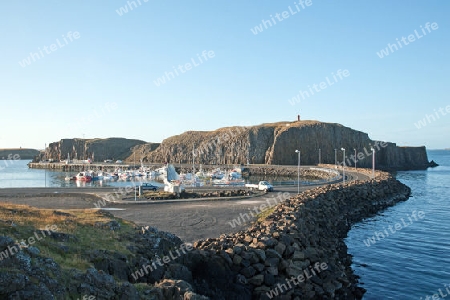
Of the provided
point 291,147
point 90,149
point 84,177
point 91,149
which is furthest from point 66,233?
Answer: point 90,149

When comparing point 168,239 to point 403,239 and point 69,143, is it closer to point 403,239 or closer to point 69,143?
point 403,239

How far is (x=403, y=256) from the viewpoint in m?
23.4

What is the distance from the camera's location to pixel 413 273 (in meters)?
20.3

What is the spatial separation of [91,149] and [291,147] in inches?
4146

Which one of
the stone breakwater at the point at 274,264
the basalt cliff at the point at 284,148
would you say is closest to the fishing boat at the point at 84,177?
the basalt cliff at the point at 284,148

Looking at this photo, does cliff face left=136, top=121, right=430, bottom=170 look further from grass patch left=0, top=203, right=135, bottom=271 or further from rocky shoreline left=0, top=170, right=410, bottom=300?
grass patch left=0, top=203, right=135, bottom=271

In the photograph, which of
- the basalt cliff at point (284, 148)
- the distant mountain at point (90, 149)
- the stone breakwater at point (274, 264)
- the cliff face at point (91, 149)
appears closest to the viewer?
the stone breakwater at point (274, 264)

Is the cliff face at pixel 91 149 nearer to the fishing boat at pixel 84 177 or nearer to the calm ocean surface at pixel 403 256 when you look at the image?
the fishing boat at pixel 84 177

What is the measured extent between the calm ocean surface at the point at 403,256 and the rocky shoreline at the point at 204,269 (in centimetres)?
132

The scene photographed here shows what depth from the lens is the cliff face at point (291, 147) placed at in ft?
424

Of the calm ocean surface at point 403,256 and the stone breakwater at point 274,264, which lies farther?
the calm ocean surface at point 403,256

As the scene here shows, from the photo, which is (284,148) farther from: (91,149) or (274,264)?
(274,264)

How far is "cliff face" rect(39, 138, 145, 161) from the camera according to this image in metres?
183

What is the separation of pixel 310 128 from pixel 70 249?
125702 mm
